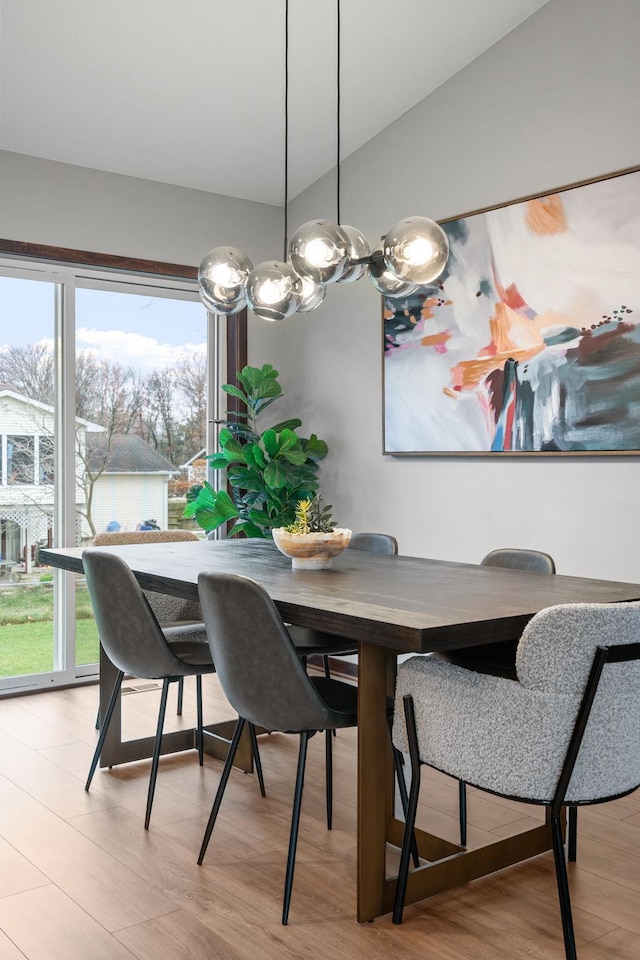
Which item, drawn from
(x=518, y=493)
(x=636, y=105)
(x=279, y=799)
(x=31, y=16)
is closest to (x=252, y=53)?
(x=31, y=16)

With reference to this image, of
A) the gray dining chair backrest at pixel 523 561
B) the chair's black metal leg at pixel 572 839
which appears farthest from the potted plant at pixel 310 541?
the chair's black metal leg at pixel 572 839

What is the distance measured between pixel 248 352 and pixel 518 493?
2.04 m

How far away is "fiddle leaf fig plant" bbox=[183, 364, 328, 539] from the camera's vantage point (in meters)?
5.06

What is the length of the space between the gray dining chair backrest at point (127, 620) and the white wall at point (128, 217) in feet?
7.71

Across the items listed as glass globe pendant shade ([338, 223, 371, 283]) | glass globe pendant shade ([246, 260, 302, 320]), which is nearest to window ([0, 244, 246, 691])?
A: glass globe pendant shade ([246, 260, 302, 320])

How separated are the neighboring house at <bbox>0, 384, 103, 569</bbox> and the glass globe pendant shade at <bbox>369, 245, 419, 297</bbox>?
2465mm

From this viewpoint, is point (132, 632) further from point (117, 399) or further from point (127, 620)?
point (117, 399)

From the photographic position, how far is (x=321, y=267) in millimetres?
2820

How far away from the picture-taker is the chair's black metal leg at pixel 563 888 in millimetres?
2059

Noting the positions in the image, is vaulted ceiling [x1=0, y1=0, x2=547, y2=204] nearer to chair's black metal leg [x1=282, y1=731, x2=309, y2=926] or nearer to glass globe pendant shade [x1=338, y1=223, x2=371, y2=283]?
glass globe pendant shade [x1=338, y1=223, x2=371, y2=283]

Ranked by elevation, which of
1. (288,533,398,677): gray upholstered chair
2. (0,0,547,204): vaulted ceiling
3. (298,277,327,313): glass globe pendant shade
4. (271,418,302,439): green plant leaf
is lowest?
(288,533,398,677): gray upholstered chair

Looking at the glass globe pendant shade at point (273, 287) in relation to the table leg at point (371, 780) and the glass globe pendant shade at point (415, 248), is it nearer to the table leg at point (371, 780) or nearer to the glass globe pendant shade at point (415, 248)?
the glass globe pendant shade at point (415, 248)

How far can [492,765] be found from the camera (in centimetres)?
213

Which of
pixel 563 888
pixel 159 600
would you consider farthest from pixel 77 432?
pixel 563 888
